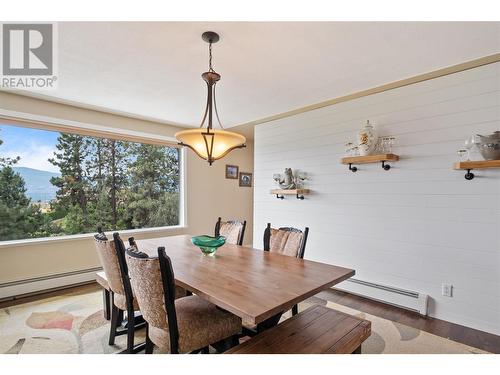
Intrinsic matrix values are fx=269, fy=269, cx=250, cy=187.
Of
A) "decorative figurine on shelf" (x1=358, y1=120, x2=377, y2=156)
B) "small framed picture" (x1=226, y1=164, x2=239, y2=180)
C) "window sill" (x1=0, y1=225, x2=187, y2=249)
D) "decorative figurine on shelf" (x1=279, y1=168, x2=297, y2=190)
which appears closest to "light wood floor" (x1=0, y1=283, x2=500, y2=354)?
"window sill" (x1=0, y1=225, x2=187, y2=249)

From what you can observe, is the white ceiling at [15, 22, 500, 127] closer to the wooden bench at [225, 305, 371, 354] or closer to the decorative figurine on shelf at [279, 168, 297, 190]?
the decorative figurine on shelf at [279, 168, 297, 190]

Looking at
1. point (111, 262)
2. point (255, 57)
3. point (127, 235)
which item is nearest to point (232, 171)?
point (127, 235)

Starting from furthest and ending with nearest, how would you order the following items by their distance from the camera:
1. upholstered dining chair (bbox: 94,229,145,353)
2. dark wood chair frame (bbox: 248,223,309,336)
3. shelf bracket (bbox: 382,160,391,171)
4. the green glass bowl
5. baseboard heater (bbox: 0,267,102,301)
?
baseboard heater (bbox: 0,267,102,301) < shelf bracket (bbox: 382,160,391,171) < the green glass bowl < dark wood chair frame (bbox: 248,223,309,336) < upholstered dining chair (bbox: 94,229,145,353)

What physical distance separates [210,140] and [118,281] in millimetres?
1312

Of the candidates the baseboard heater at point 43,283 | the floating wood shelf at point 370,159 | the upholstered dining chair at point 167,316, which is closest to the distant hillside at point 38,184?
the baseboard heater at point 43,283

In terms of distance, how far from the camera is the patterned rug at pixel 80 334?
7.26 ft

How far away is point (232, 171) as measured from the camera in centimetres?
570

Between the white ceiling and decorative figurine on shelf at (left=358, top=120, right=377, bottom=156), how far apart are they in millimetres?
478

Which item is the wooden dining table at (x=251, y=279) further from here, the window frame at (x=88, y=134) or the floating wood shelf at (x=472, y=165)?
the window frame at (x=88, y=134)

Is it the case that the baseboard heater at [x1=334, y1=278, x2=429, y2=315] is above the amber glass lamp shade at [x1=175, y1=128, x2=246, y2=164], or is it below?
below

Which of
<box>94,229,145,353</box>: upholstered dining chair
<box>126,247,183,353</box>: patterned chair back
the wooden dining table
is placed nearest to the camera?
the wooden dining table

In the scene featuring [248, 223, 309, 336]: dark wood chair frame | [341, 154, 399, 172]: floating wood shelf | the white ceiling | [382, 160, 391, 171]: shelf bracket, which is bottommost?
[248, 223, 309, 336]: dark wood chair frame

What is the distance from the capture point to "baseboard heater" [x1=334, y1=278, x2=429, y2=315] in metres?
2.84

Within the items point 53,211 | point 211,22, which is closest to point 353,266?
point 211,22
